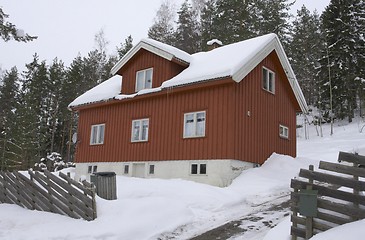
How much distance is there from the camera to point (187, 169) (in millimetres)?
17047

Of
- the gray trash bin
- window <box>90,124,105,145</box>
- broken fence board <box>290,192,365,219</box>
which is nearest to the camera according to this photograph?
broken fence board <box>290,192,365,219</box>

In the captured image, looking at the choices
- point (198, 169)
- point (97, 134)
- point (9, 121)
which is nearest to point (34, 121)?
point (9, 121)

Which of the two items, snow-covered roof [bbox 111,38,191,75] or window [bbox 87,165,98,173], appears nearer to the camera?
snow-covered roof [bbox 111,38,191,75]

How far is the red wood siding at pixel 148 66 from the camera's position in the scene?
19.0 meters

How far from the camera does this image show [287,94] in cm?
2116

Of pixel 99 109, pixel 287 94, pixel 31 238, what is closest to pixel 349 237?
pixel 31 238

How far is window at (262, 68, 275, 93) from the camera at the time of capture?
61.9 feet

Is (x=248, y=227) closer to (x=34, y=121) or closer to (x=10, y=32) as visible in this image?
(x=10, y=32)

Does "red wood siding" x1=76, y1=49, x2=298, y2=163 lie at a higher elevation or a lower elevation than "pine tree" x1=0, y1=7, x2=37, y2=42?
lower

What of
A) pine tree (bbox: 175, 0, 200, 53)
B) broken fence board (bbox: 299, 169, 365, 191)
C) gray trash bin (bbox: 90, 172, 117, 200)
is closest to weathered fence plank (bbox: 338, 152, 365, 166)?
broken fence board (bbox: 299, 169, 365, 191)

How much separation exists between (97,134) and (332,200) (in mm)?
17631

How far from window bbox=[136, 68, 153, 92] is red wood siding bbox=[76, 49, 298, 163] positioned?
0.80 meters

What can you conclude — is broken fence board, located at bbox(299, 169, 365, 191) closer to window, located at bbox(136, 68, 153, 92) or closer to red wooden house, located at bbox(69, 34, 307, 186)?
red wooden house, located at bbox(69, 34, 307, 186)

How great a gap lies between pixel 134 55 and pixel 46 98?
28723 millimetres
